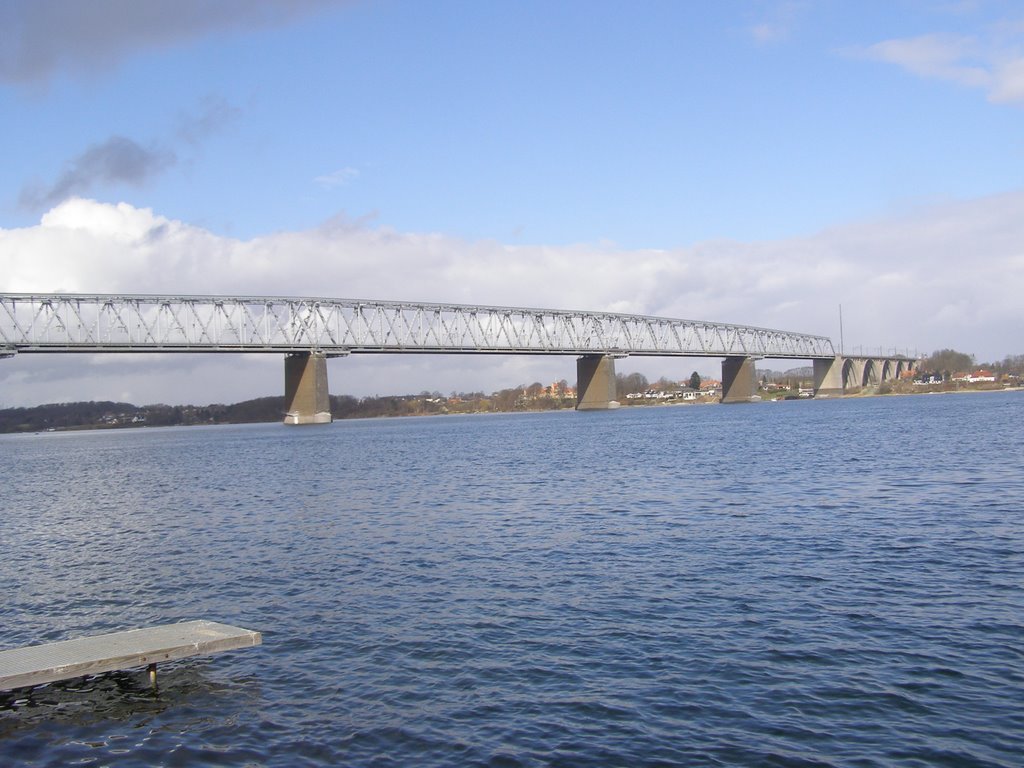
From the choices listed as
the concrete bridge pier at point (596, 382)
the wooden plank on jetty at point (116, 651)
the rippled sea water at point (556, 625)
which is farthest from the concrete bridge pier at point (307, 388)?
the wooden plank on jetty at point (116, 651)

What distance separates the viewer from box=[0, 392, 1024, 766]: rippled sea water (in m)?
10.8

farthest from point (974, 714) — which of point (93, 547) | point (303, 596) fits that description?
point (93, 547)

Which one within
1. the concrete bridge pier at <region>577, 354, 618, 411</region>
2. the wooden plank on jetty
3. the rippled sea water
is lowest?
the rippled sea water

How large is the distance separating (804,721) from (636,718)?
2.11 meters

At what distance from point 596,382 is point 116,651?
578 feet

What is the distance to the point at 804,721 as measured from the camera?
1091 cm

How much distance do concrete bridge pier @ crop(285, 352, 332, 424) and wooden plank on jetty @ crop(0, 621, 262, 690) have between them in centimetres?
12968

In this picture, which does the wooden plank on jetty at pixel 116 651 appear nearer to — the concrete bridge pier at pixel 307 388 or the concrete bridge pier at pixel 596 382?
the concrete bridge pier at pixel 307 388

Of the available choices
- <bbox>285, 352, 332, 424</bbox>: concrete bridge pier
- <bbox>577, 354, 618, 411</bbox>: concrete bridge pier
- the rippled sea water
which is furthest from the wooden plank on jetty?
<bbox>577, 354, 618, 411</bbox>: concrete bridge pier

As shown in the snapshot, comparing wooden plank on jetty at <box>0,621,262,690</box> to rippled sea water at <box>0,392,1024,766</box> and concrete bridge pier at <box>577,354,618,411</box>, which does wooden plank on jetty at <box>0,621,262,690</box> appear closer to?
rippled sea water at <box>0,392,1024,766</box>

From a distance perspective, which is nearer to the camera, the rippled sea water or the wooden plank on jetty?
the rippled sea water

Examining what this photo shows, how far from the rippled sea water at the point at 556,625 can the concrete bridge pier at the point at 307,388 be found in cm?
10957

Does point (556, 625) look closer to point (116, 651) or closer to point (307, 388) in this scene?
point (116, 651)

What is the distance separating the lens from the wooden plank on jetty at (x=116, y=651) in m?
12.9
